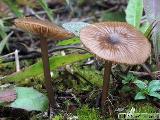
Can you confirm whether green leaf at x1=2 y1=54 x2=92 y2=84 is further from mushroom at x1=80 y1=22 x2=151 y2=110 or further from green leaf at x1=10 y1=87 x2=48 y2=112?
mushroom at x1=80 y1=22 x2=151 y2=110

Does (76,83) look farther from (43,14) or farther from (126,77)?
(43,14)

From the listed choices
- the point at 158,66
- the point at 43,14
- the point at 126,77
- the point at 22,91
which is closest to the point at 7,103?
the point at 22,91

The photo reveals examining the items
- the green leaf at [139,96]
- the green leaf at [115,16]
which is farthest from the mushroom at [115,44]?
the green leaf at [115,16]

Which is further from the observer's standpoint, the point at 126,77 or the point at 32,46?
the point at 32,46

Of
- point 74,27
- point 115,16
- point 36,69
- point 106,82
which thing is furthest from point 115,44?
point 115,16

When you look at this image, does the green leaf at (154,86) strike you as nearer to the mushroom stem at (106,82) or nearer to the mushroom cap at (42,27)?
the mushroom stem at (106,82)

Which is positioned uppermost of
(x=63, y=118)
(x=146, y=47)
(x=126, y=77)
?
(x=146, y=47)
